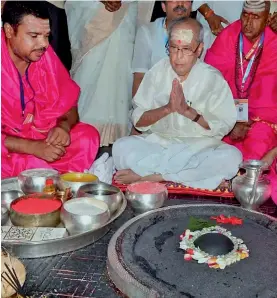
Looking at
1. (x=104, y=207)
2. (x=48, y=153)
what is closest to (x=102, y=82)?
(x=48, y=153)

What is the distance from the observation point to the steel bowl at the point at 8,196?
2459 mm

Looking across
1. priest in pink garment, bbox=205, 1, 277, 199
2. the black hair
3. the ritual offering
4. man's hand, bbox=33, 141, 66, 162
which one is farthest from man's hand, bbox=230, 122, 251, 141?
the ritual offering

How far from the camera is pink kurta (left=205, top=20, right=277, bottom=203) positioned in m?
3.72

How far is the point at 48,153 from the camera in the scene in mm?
3164

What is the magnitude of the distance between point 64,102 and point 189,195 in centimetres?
111

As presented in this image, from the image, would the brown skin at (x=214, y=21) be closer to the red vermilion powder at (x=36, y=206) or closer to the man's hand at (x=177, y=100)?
the man's hand at (x=177, y=100)

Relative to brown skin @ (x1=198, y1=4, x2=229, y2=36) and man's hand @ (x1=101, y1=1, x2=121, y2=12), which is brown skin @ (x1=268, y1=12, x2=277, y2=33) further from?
man's hand @ (x1=101, y1=1, x2=121, y2=12)

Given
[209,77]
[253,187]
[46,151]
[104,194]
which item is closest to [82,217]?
[104,194]

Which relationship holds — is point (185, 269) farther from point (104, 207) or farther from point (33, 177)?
point (33, 177)

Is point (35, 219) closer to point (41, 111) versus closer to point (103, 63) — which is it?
point (41, 111)

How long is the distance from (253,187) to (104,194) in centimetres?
78

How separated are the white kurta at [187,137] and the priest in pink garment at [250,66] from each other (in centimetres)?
35

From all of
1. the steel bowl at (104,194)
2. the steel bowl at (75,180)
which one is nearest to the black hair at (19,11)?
the steel bowl at (75,180)

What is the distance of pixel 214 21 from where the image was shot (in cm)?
444
